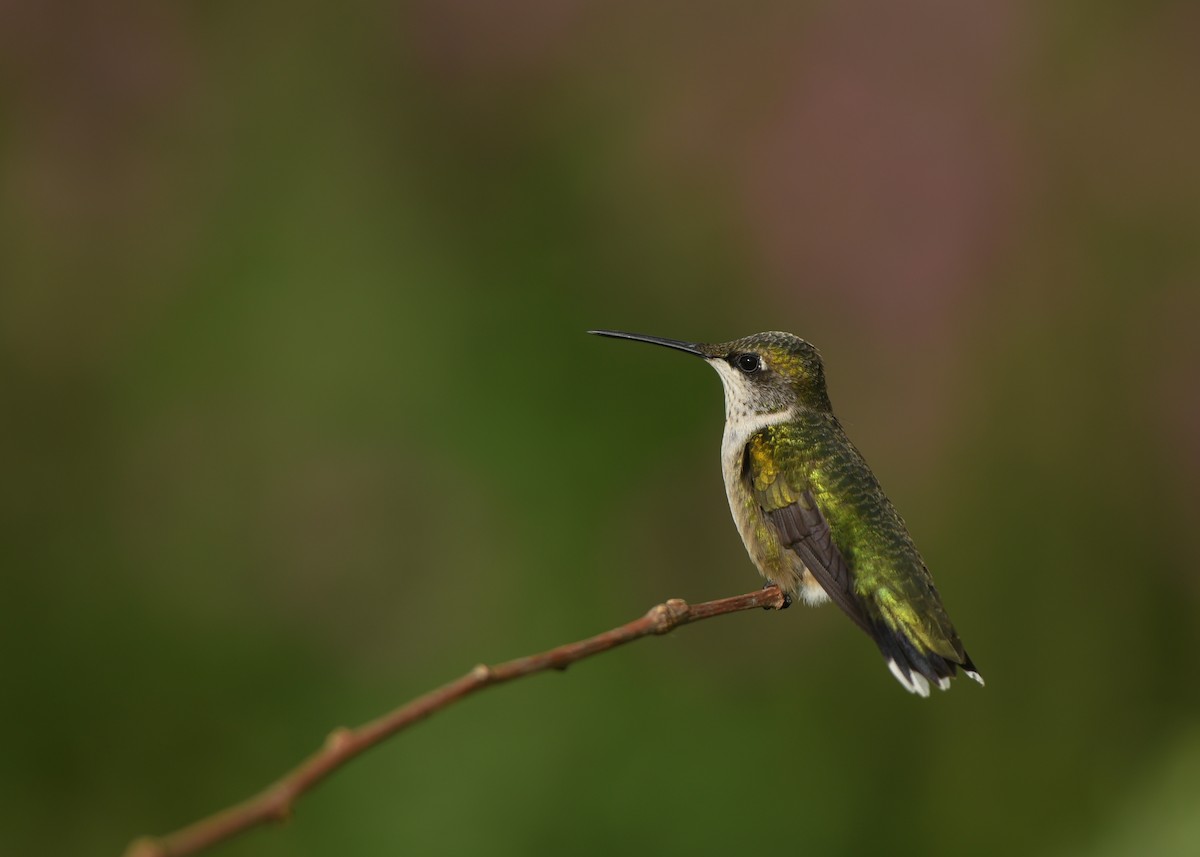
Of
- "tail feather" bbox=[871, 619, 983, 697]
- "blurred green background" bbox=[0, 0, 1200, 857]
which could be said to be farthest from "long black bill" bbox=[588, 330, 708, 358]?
"blurred green background" bbox=[0, 0, 1200, 857]

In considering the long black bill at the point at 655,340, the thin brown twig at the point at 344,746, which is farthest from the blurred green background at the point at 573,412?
the thin brown twig at the point at 344,746

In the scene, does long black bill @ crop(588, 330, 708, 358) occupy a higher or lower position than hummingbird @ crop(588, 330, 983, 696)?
higher

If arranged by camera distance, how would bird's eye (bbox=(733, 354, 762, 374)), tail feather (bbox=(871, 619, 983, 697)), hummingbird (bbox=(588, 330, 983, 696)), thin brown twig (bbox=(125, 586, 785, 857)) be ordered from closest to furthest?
thin brown twig (bbox=(125, 586, 785, 857)) < tail feather (bbox=(871, 619, 983, 697)) < hummingbird (bbox=(588, 330, 983, 696)) < bird's eye (bbox=(733, 354, 762, 374))

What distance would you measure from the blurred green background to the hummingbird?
1377 millimetres

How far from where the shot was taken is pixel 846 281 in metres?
3.73

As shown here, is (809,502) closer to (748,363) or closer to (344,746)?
(748,363)

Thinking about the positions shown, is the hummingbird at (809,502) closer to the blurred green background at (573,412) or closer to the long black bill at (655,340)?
the long black bill at (655,340)

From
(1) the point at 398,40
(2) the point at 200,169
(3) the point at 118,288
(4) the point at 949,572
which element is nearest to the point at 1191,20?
(4) the point at 949,572

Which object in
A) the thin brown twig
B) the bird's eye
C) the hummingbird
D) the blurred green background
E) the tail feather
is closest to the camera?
the thin brown twig

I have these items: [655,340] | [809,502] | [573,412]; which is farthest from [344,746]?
[573,412]

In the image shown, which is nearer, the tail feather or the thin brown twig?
the thin brown twig

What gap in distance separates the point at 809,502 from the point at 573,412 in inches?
74.9

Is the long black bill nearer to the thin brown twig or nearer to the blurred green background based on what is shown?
the thin brown twig

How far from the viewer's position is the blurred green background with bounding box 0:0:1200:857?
3561 mm
